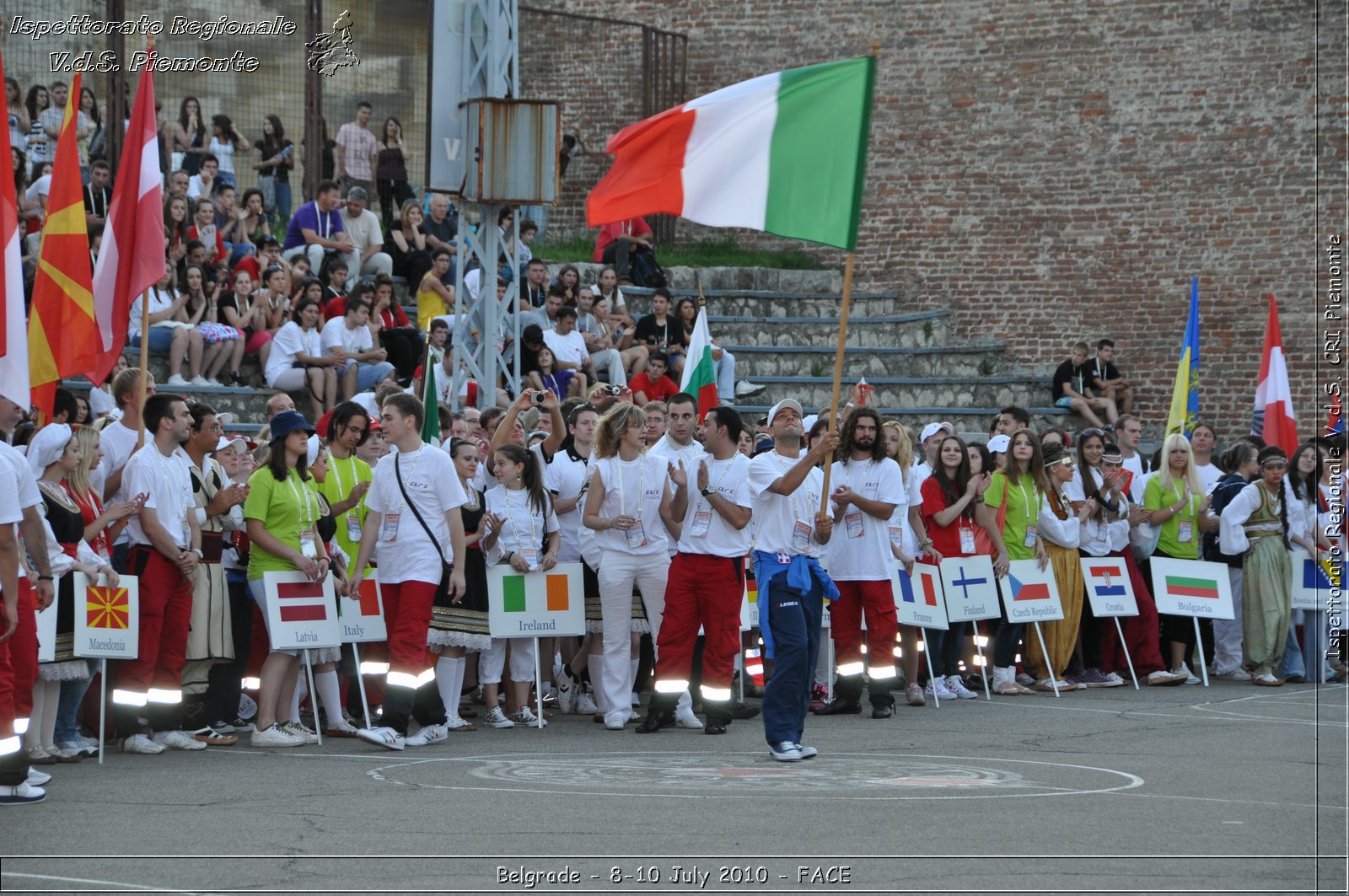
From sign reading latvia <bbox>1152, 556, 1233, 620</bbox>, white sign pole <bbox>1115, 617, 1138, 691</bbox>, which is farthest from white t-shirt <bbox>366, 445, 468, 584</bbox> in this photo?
sign reading latvia <bbox>1152, 556, 1233, 620</bbox>

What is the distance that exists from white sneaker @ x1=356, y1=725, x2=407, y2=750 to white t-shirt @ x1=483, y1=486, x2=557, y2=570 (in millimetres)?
1729

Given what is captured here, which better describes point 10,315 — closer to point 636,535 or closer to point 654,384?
point 636,535

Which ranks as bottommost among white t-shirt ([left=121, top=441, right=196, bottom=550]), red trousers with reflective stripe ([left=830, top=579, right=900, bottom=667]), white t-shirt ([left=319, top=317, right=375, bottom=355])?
red trousers with reflective stripe ([left=830, top=579, right=900, bottom=667])

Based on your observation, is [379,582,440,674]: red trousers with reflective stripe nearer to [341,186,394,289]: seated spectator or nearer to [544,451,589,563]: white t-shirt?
[544,451,589,563]: white t-shirt

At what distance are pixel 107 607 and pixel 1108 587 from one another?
8.46 metres

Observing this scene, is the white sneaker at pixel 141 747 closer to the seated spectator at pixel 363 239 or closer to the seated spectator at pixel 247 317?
the seated spectator at pixel 247 317

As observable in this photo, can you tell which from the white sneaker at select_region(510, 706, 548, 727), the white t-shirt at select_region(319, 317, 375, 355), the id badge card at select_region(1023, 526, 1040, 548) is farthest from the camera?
the white t-shirt at select_region(319, 317, 375, 355)

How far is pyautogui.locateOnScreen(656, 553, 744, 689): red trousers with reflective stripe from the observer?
1123cm

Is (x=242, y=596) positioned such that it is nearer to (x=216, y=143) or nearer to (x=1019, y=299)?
(x=216, y=143)

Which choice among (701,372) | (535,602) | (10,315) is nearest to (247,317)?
(701,372)

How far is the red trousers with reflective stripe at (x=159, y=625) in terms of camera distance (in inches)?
406

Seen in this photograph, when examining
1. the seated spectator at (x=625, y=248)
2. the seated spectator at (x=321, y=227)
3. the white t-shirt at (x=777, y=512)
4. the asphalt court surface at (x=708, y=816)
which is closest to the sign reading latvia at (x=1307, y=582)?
the asphalt court surface at (x=708, y=816)

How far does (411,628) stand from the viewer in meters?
10.4

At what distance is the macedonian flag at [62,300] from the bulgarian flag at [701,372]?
5.71 metres
